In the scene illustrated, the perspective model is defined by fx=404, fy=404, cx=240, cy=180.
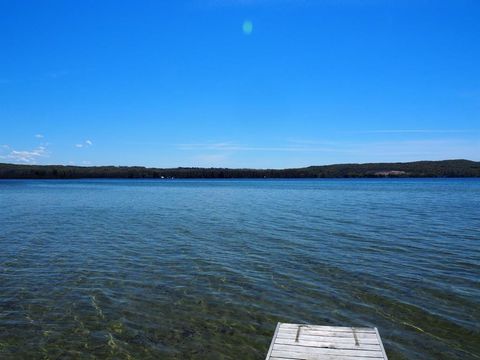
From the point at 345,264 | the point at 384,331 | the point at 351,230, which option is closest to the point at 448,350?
the point at 384,331

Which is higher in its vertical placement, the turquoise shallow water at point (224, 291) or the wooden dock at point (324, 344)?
the wooden dock at point (324, 344)

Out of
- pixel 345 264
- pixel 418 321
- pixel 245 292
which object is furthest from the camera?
pixel 345 264

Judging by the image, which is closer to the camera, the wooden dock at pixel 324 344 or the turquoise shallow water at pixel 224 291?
the wooden dock at pixel 324 344

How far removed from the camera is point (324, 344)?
7.47m

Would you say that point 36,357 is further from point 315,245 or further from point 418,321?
point 315,245

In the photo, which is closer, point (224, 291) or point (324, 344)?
point (324, 344)

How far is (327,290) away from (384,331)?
3267mm

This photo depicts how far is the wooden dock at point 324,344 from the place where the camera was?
7000mm

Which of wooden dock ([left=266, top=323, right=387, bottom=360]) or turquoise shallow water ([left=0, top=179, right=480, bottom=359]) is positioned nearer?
wooden dock ([left=266, top=323, right=387, bottom=360])

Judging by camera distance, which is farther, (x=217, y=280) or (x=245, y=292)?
(x=217, y=280)

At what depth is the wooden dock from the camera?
7.00 meters

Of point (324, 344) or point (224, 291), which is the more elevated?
point (324, 344)

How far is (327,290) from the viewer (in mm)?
13086

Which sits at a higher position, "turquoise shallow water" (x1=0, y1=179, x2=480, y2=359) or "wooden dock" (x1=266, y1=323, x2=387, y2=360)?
"wooden dock" (x1=266, y1=323, x2=387, y2=360)
